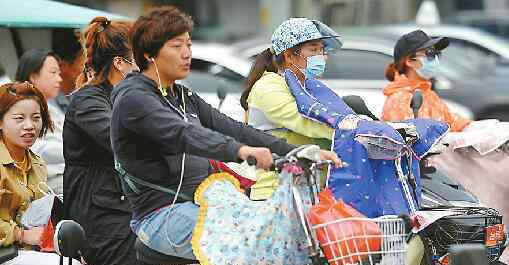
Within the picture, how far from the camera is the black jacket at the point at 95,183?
5734 millimetres

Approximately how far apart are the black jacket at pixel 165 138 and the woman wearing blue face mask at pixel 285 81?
41 centimetres

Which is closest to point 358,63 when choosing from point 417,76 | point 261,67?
point 417,76

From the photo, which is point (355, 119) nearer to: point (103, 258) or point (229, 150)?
point (229, 150)

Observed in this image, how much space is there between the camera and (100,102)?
230 inches

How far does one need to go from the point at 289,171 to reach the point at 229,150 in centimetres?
25

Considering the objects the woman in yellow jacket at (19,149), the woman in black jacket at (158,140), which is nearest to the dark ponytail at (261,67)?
the woman in black jacket at (158,140)

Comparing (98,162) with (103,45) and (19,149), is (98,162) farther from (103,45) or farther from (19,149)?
(103,45)

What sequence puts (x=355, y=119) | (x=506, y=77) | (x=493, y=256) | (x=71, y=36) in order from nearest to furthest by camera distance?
(x=355, y=119)
(x=493, y=256)
(x=71, y=36)
(x=506, y=77)

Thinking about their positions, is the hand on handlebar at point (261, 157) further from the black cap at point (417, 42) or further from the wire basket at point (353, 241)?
the black cap at point (417, 42)

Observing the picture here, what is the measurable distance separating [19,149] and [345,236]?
2.31 m

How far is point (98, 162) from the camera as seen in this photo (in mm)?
5863

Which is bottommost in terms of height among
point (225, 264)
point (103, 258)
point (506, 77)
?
point (506, 77)

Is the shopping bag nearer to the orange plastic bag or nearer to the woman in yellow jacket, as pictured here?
the woman in yellow jacket

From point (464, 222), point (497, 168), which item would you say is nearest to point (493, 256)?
point (464, 222)
